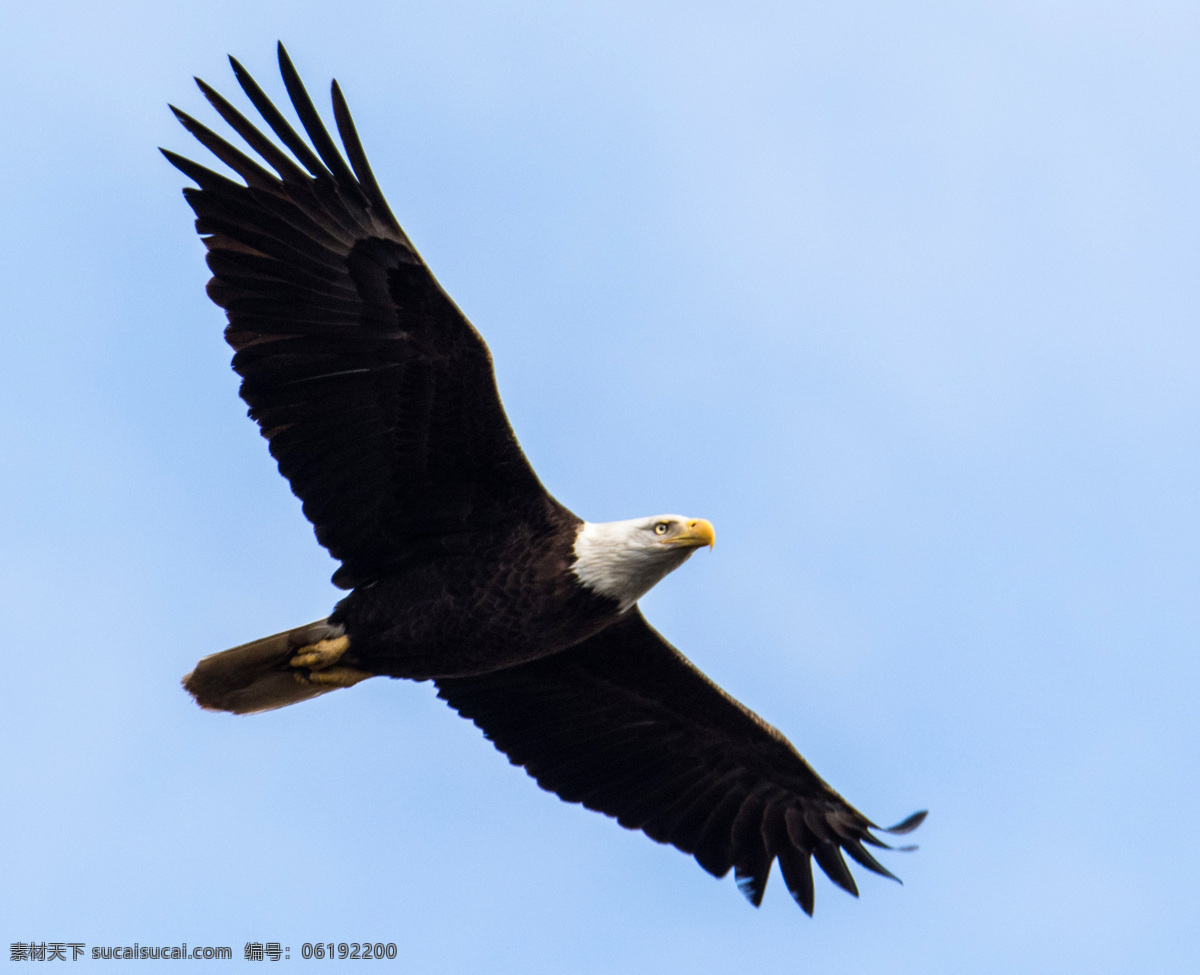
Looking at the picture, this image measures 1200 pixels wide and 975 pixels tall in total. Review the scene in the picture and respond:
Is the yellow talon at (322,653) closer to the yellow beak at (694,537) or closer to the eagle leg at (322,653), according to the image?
the eagle leg at (322,653)

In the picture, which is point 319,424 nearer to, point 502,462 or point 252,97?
point 502,462

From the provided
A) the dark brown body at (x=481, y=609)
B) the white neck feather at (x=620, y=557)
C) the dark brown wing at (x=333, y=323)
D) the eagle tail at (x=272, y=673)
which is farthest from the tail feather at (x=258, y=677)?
the white neck feather at (x=620, y=557)

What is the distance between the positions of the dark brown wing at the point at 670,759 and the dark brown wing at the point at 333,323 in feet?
6.52

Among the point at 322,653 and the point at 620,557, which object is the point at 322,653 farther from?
the point at 620,557

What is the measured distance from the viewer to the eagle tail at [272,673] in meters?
10.3

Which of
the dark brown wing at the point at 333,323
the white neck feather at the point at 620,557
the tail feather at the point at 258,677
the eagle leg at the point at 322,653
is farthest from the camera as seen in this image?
the tail feather at the point at 258,677

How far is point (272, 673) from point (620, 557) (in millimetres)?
2301

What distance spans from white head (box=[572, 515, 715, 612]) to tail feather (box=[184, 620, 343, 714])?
1.60 m

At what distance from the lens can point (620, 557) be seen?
9.95 m

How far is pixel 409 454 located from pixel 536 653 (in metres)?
1.42

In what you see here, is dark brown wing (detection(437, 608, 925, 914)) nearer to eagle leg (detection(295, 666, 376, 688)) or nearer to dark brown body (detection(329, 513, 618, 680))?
eagle leg (detection(295, 666, 376, 688))

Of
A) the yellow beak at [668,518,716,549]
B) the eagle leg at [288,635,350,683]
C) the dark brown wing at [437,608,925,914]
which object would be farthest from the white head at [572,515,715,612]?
the eagle leg at [288,635,350,683]

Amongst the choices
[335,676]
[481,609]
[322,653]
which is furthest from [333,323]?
[335,676]

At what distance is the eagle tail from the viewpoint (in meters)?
10.3
